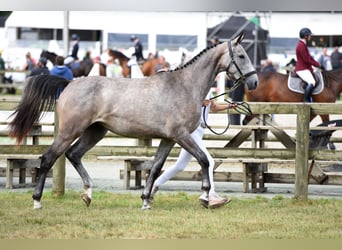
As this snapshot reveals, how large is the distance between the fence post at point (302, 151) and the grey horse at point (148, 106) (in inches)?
40.3

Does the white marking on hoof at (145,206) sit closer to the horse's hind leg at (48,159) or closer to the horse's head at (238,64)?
the horse's hind leg at (48,159)

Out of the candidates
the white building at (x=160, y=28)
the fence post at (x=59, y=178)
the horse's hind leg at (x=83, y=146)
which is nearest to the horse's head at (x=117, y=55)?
the white building at (x=160, y=28)

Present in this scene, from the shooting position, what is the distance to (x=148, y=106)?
38.9 feet

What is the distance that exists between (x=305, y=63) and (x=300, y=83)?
0.92 metres

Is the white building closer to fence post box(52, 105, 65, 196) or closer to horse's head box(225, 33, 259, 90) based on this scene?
fence post box(52, 105, 65, 196)

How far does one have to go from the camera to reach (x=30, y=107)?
40.5 feet

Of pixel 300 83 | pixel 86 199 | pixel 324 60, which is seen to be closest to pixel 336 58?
pixel 324 60

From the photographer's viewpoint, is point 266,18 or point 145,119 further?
point 266,18

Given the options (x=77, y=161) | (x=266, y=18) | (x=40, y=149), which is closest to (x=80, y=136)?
(x=77, y=161)

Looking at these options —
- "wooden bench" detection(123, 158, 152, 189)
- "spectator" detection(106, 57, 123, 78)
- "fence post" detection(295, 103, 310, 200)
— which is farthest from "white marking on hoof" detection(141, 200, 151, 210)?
"spectator" detection(106, 57, 123, 78)

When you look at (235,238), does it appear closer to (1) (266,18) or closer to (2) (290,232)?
(2) (290,232)

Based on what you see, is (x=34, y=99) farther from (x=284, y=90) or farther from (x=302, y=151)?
(x=284, y=90)

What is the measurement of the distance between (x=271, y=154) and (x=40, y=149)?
3160mm
